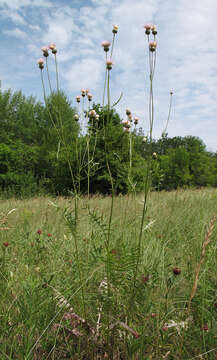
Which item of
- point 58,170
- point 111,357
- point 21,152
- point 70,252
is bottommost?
point 111,357

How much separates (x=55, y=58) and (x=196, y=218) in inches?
93.4

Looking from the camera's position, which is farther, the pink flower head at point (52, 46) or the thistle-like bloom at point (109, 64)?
the pink flower head at point (52, 46)

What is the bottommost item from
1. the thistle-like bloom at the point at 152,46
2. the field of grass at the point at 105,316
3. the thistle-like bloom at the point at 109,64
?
the field of grass at the point at 105,316

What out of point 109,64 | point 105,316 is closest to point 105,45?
point 109,64

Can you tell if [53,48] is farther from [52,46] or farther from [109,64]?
[109,64]

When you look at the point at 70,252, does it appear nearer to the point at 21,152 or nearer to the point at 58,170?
the point at 58,170

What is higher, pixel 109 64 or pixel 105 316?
pixel 109 64

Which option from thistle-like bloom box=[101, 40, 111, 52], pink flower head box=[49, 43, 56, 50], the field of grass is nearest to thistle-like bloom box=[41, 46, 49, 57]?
pink flower head box=[49, 43, 56, 50]

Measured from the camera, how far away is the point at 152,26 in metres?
1.15

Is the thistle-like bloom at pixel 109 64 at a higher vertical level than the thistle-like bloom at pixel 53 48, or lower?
lower

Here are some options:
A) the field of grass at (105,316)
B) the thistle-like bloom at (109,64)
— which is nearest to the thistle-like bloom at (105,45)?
the thistle-like bloom at (109,64)

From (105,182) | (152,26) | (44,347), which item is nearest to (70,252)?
(44,347)

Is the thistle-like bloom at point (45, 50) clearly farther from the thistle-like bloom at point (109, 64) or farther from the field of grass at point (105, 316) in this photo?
the field of grass at point (105, 316)

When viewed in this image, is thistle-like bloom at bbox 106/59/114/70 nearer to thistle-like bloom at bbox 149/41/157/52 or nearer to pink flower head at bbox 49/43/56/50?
thistle-like bloom at bbox 149/41/157/52
